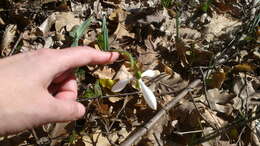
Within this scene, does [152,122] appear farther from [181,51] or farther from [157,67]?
[181,51]

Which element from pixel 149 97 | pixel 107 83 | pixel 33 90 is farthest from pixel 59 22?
pixel 33 90

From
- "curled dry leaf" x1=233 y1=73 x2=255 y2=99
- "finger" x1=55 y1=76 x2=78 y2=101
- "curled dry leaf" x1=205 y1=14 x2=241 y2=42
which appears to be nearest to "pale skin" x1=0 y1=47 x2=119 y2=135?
"finger" x1=55 y1=76 x2=78 y2=101

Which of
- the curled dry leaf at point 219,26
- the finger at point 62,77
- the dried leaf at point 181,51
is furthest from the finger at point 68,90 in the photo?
the curled dry leaf at point 219,26

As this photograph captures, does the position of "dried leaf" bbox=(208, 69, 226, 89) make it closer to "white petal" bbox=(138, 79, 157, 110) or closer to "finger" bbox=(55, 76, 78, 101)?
"white petal" bbox=(138, 79, 157, 110)

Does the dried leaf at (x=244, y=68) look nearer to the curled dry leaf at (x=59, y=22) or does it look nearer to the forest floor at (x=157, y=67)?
the forest floor at (x=157, y=67)

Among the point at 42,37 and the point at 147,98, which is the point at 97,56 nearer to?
the point at 147,98

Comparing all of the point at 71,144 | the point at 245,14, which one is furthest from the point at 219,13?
the point at 71,144
